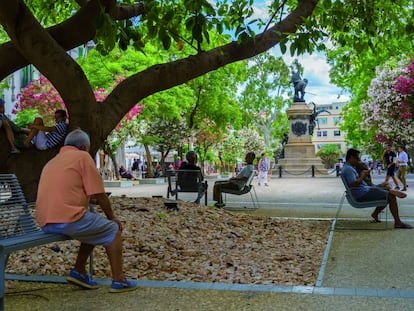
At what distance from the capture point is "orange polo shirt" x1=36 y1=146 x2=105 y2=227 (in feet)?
13.8

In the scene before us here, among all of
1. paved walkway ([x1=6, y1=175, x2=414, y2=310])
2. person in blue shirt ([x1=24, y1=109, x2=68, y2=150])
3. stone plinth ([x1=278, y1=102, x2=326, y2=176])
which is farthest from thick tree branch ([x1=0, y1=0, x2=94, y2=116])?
stone plinth ([x1=278, y1=102, x2=326, y2=176])

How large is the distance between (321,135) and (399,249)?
13577cm

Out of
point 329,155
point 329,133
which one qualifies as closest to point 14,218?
point 329,155

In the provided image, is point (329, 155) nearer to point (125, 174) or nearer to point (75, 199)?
point (125, 174)

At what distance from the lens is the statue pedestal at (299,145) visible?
38.2m

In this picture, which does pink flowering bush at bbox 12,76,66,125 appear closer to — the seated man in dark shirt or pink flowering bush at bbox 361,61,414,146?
pink flowering bush at bbox 361,61,414,146

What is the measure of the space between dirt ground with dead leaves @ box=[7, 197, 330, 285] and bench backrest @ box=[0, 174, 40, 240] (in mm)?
902

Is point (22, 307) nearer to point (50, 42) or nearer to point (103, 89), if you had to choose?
point (50, 42)

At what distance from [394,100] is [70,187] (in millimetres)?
23785

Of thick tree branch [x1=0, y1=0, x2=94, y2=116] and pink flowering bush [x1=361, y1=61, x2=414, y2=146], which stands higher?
pink flowering bush [x1=361, y1=61, x2=414, y2=146]

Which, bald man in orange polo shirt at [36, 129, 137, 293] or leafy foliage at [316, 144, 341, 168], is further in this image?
leafy foliage at [316, 144, 341, 168]

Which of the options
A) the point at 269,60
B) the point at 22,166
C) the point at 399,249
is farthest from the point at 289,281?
the point at 269,60

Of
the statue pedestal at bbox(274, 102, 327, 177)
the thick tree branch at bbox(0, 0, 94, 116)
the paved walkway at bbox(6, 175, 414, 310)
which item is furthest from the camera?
the statue pedestal at bbox(274, 102, 327, 177)

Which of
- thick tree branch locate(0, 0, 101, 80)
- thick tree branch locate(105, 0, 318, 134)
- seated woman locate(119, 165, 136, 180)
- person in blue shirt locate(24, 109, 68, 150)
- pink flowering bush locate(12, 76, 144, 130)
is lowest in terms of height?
seated woman locate(119, 165, 136, 180)
